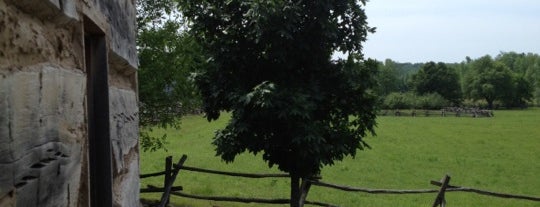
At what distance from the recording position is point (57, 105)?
3.32 ft

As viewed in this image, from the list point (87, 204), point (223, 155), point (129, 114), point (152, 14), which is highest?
point (152, 14)

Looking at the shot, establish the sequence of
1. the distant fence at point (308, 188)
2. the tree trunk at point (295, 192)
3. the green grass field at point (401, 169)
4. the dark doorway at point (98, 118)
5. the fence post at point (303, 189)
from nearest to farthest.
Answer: the dark doorway at point (98, 118)
the tree trunk at point (295, 192)
the fence post at point (303, 189)
the distant fence at point (308, 188)
the green grass field at point (401, 169)

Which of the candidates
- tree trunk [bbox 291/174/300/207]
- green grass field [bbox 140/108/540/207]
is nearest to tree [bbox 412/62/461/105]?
green grass field [bbox 140/108/540/207]

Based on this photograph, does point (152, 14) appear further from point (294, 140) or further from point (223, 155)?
point (294, 140)

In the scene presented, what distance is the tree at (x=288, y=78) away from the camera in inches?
266

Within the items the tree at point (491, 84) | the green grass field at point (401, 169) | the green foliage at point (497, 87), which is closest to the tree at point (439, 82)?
the tree at point (491, 84)

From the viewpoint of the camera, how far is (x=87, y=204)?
1243mm

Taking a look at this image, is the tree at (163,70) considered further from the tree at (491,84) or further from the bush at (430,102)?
the tree at (491,84)

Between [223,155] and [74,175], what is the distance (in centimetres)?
651

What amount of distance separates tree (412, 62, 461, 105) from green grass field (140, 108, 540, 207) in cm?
5074

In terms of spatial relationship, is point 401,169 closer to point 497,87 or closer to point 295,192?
point 295,192

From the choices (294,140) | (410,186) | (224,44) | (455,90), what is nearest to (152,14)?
(224,44)

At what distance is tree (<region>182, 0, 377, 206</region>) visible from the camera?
22.1 ft

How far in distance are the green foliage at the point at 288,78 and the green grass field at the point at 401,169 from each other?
15.8 feet
